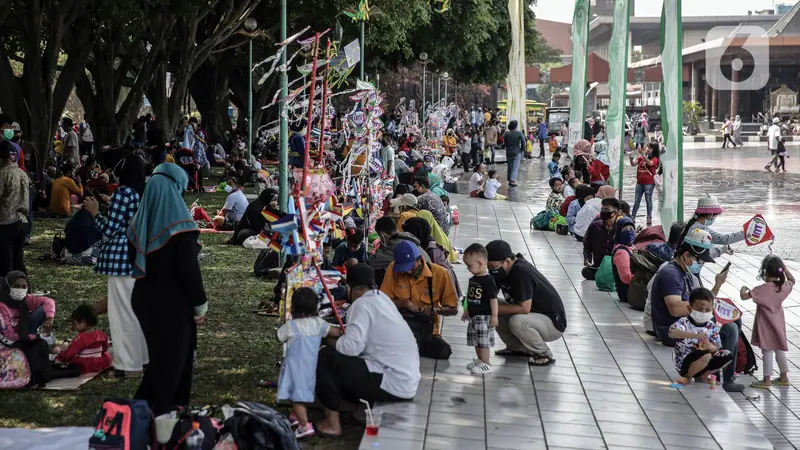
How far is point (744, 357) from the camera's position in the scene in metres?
9.41

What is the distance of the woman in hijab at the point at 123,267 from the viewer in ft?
26.1

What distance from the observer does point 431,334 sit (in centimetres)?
882

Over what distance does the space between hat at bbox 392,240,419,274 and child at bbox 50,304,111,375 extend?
2.46 metres

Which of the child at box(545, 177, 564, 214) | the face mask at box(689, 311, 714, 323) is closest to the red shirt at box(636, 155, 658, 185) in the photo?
the child at box(545, 177, 564, 214)

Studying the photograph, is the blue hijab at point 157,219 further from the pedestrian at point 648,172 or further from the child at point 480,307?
the pedestrian at point 648,172

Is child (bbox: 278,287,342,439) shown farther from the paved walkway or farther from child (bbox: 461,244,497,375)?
child (bbox: 461,244,497,375)

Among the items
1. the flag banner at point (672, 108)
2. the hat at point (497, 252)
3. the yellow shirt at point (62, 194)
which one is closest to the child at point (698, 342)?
the hat at point (497, 252)

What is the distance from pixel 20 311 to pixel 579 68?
13532 mm

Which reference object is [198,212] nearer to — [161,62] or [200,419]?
[161,62]

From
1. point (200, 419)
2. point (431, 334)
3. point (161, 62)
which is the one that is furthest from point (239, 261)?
point (161, 62)

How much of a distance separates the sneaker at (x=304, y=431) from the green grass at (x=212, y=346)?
0.25 feet

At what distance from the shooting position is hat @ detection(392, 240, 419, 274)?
320 inches

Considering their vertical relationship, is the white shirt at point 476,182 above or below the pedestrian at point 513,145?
below

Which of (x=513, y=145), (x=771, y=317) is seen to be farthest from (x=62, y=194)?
(x=771, y=317)
